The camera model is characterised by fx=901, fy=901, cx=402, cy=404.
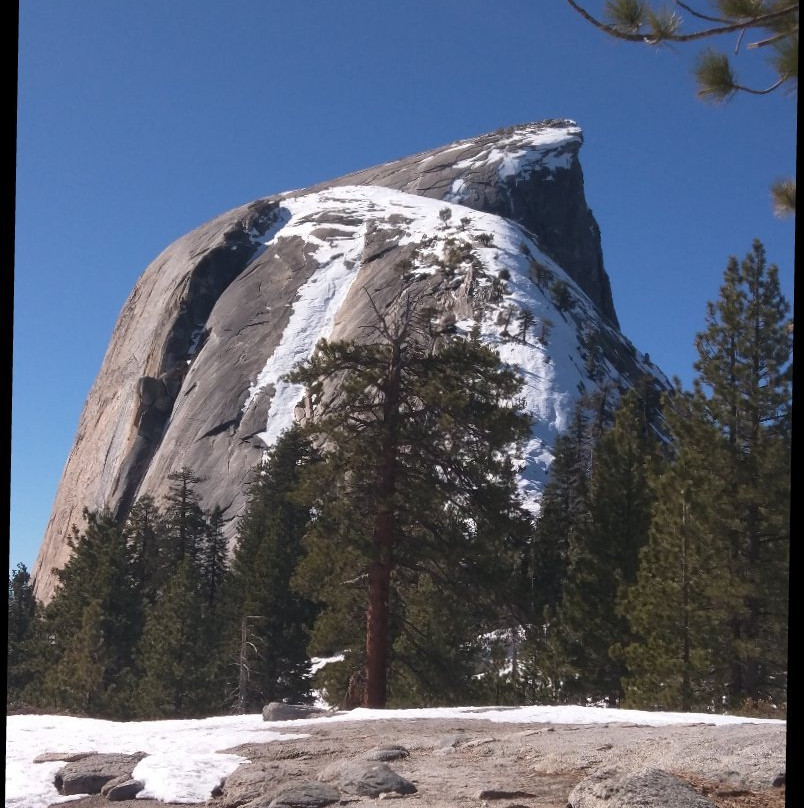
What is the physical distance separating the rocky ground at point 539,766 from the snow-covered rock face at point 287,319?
1215 inches

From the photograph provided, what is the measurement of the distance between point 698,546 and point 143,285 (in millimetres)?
72795

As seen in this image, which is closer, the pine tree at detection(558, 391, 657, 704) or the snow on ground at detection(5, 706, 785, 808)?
the snow on ground at detection(5, 706, 785, 808)

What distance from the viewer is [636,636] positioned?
1952 centimetres

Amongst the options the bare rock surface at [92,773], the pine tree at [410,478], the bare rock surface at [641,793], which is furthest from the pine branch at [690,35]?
the pine tree at [410,478]

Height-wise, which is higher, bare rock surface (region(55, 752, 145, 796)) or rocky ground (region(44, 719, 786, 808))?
rocky ground (region(44, 719, 786, 808))

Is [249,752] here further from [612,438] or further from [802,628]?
[612,438]

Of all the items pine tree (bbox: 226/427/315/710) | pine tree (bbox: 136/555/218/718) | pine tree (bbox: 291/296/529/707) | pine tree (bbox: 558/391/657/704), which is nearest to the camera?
pine tree (bbox: 291/296/529/707)

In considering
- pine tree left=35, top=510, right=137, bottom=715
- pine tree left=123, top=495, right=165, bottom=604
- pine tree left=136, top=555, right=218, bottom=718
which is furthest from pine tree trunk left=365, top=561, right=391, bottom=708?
pine tree left=123, top=495, right=165, bottom=604

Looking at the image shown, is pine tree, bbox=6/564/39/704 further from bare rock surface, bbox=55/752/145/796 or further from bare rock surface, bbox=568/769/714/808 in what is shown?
bare rock surface, bbox=568/769/714/808

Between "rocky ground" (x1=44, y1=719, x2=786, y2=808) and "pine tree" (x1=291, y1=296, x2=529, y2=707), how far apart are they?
622 cm

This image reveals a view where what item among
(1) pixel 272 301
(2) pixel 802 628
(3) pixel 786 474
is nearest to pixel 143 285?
(1) pixel 272 301

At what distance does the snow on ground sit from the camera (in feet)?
23.2

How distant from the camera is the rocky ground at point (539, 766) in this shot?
555 cm

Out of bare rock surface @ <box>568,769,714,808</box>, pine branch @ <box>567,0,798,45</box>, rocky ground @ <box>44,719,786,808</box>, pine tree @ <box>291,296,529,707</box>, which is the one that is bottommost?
rocky ground @ <box>44,719,786,808</box>
